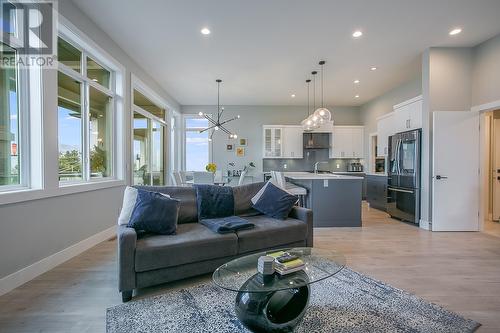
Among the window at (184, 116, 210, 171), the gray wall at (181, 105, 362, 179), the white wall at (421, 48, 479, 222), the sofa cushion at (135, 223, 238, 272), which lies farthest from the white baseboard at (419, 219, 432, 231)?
the window at (184, 116, 210, 171)

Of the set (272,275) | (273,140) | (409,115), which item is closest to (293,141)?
(273,140)

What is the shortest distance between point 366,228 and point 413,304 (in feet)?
8.30

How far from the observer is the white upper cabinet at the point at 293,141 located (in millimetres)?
7828

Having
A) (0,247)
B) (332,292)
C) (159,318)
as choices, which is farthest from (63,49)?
(332,292)

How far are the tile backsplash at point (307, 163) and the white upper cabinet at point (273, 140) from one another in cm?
36

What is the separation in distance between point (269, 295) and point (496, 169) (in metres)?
6.02

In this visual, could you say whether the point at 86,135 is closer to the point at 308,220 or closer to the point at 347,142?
the point at 308,220

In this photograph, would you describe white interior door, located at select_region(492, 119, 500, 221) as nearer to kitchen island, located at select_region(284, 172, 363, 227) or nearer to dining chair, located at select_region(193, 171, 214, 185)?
kitchen island, located at select_region(284, 172, 363, 227)

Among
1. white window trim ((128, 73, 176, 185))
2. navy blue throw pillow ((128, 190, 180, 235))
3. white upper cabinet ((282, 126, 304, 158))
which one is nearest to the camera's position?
navy blue throw pillow ((128, 190, 180, 235))

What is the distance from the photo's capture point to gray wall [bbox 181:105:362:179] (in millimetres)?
8078

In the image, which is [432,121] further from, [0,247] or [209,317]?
[0,247]

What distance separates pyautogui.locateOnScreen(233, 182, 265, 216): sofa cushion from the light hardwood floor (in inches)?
39.6

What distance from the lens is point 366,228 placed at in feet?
14.3

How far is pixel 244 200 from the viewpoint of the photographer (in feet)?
10.6
